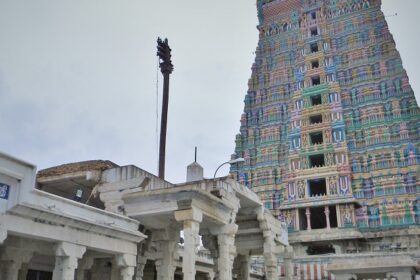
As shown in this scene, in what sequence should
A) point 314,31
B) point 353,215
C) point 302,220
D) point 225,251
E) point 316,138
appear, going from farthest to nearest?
point 314,31
point 316,138
point 302,220
point 353,215
point 225,251

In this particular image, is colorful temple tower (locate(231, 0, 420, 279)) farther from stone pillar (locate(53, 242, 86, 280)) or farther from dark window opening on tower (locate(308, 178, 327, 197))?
stone pillar (locate(53, 242, 86, 280))

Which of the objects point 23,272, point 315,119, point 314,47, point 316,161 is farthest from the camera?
point 314,47

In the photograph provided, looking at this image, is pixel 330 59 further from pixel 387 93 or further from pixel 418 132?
pixel 418 132

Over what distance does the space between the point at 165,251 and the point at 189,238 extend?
3.47m

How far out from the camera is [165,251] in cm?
1892

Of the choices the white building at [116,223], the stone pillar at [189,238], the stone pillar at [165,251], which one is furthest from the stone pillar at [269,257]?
the stone pillar at [189,238]

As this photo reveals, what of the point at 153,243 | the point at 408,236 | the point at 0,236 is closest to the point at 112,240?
the point at 0,236

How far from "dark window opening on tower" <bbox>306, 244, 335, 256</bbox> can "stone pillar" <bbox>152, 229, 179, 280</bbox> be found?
22.8m

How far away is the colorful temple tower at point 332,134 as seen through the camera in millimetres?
37844

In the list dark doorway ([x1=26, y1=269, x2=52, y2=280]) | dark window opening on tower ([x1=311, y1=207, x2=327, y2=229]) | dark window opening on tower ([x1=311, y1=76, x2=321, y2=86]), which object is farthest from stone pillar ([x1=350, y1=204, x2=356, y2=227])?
dark doorway ([x1=26, y1=269, x2=52, y2=280])

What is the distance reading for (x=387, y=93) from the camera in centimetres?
4312

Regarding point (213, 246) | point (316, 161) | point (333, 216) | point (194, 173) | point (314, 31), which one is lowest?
point (213, 246)

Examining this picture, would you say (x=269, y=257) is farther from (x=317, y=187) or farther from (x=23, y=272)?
(x=317, y=187)

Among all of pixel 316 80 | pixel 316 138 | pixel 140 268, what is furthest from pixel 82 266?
pixel 316 80
